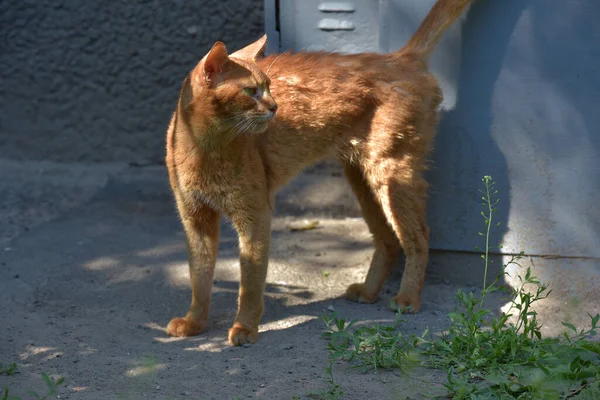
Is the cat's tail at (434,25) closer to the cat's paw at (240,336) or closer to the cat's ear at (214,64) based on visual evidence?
the cat's ear at (214,64)

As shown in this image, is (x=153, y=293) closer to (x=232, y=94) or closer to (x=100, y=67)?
(x=232, y=94)

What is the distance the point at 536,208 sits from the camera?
15.3ft

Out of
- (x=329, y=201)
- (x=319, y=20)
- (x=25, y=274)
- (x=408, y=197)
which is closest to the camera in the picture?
(x=408, y=197)

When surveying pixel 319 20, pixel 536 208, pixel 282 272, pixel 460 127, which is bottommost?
pixel 282 272

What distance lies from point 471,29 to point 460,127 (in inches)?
22.5

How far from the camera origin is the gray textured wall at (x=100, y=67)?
5.86 m

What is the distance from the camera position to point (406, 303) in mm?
4637

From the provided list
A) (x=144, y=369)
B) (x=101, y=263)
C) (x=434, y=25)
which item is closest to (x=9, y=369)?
(x=144, y=369)

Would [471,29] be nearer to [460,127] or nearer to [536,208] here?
[460,127]

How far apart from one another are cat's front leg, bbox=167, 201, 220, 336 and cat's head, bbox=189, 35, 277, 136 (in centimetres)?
61

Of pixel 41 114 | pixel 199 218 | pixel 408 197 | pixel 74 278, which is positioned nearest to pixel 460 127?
pixel 408 197

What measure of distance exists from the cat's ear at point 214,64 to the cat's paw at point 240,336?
1.29 metres

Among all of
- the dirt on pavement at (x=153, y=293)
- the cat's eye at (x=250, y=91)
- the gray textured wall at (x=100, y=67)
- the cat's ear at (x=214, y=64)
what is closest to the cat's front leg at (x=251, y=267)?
the dirt on pavement at (x=153, y=293)

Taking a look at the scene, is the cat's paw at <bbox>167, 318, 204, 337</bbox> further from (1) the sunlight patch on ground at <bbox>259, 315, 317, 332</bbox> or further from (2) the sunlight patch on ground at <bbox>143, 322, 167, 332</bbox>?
(1) the sunlight patch on ground at <bbox>259, 315, 317, 332</bbox>
